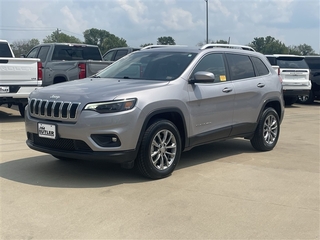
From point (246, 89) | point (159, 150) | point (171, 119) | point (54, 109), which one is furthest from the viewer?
point (246, 89)

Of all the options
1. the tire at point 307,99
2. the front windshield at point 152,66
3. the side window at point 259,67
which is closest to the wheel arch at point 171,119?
the front windshield at point 152,66

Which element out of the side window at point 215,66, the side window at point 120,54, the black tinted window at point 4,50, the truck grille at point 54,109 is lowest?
the truck grille at point 54,109

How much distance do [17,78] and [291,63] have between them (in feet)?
33.9

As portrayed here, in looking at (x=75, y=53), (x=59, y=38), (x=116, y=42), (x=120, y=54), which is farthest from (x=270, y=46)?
(x=75, y=53)

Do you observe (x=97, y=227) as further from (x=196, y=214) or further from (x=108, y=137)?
(x=108, y=137)

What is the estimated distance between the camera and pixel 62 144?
509 centimetres

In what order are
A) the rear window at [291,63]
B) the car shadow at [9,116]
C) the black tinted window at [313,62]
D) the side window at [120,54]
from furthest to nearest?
the black tinted window at [313,62]
the side window at [120,54]
the rear window at [291,63]
the car shadow at [9,116]

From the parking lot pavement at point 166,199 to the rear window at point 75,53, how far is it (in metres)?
6.59

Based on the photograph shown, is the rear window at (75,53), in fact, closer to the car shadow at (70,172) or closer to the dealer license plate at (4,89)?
the dealer license plate at (4,89)

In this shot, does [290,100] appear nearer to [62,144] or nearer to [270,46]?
[62,144]

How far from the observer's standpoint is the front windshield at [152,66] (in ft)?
19.5

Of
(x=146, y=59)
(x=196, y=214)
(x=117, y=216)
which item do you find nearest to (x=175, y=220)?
(x=196, y=214)

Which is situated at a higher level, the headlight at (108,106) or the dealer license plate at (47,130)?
the headlight at (108,106)

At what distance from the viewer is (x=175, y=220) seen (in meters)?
4.05
